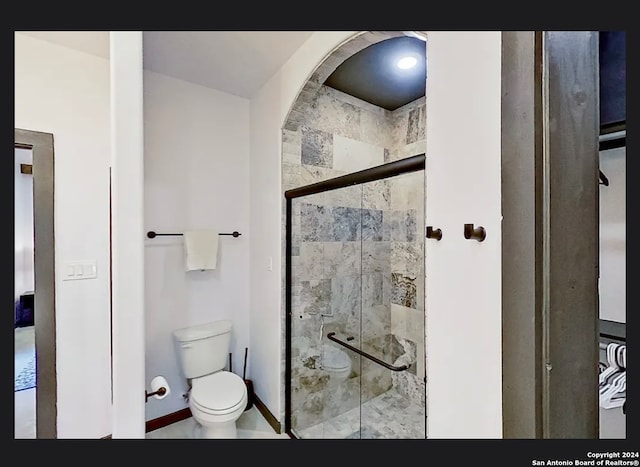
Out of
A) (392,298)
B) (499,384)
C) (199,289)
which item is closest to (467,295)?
(499,384)

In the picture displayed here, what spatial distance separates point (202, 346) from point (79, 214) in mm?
447

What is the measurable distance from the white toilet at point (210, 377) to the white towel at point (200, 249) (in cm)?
17

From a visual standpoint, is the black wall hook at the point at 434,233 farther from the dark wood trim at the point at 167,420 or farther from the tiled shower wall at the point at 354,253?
the dark wood trim at the point at 167,420

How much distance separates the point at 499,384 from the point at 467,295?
0.67 ft

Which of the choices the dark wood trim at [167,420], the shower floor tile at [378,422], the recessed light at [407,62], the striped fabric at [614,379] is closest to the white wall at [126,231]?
the dark wood trim at [167,420]

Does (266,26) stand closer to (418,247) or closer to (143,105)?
(143,105)

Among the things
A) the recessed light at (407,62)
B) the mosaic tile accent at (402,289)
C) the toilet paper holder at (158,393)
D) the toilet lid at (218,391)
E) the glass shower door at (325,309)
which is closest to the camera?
the toilet paper holder at (158,393)

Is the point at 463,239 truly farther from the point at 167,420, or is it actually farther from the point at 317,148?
the point at 167,420

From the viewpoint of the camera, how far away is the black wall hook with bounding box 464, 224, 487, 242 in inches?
27.0

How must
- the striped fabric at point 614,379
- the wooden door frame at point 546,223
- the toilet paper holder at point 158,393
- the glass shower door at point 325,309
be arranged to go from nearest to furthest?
1. the wooden door frame at point 546,223
2. the toilet paper holder at point 158,393
3. the striped fabric at point 614,379
4. the glass shower door at point 325,309

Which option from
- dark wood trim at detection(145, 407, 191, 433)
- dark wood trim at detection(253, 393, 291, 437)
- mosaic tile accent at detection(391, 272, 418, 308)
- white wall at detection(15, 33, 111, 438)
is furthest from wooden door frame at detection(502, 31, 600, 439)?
mosaic tile accent at detection(391, 272, 418, 308)

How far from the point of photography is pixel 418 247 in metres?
1.77

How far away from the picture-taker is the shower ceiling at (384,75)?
139cm

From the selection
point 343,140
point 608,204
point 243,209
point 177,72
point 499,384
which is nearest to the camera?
point 499,384
